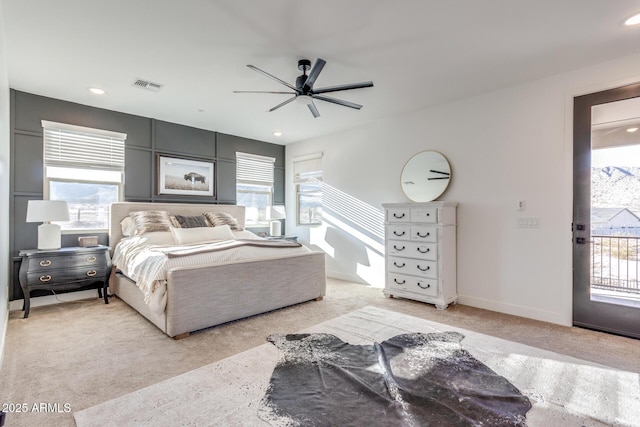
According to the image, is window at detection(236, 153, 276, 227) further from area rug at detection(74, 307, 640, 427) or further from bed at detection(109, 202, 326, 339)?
area rug at detection(74, 307, 640, 427)

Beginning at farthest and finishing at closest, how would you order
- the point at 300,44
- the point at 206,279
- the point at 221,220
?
the point at 221,220
the point at 206,279
the point at 300,44

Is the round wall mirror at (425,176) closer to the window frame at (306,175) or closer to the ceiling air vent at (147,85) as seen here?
the window frame at (306,175)

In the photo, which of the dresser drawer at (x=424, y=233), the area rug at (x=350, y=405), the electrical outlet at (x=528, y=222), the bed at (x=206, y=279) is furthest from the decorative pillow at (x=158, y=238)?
the electrical outlet at (x=528, y=222)

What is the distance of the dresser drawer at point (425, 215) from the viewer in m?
3.67

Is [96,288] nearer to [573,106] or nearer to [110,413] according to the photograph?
[110,413]

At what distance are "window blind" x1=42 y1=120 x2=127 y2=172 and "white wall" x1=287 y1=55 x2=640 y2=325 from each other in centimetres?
372

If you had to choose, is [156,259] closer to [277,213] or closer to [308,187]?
[277,213]

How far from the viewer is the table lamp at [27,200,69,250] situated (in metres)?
3.34

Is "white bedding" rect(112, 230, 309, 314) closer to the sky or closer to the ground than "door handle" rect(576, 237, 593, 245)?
closer to the ground

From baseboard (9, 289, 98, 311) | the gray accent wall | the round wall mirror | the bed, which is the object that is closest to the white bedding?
the bed

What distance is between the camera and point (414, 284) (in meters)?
3.86

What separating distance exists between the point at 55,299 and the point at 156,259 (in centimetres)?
191

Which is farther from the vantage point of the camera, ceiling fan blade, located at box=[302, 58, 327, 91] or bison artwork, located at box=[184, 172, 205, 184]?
bison artwork, located at box=[184, 172, 205, 184]

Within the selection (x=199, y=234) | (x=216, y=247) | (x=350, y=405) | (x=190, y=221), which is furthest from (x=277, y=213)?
(x=350, y=405)
